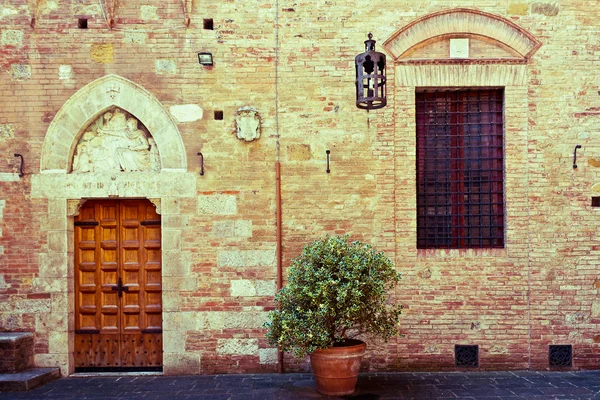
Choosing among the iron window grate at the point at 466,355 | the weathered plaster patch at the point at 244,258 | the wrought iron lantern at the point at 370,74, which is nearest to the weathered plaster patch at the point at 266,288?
the weathered plaster patch at the point at 244,258

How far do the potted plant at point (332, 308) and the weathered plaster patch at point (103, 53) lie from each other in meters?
4.04

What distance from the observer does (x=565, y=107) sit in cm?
754

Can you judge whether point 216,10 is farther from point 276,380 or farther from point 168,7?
point 276,380

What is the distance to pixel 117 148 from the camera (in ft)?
25.1

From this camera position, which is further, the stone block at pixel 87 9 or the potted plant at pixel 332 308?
the stone block at pixel 87 9

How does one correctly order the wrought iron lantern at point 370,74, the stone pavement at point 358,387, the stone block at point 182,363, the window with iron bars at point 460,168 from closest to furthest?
the wrought iron lantern at point 370,74, the stone pavement at point 358,387, the stone block at point 182,363, the window with iron bars at point 460,168

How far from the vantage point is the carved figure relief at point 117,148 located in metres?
7.62

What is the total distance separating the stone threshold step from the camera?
6.73 m

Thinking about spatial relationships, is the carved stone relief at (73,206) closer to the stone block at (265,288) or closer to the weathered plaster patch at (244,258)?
the weathered plaster patch at (244,258)

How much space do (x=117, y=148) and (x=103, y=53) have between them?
1.38 m

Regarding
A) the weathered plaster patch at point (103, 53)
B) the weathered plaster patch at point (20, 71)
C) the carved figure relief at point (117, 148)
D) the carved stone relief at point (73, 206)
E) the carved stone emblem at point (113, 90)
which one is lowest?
the carved stone relief at point (73, 206)

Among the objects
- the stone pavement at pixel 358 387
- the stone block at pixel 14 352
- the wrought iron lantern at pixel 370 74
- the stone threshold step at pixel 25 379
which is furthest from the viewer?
the stone block at pixel 14 352

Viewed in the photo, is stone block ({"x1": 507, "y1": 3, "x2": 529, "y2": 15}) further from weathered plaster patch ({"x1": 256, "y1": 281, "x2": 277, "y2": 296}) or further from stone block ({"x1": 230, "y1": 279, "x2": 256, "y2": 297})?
stone block ({"x1": 230, "y1": 279, "x2": 256, "y2": 297})

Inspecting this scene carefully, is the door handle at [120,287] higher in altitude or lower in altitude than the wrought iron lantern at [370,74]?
lower
